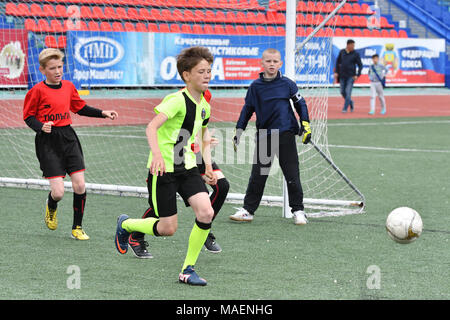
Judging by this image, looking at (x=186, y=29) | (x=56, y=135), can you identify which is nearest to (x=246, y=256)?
(x=56, y=135)

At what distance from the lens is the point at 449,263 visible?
5855 millimetres

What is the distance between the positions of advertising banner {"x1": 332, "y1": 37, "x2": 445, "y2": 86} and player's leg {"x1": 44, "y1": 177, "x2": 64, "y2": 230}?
24.0 meters

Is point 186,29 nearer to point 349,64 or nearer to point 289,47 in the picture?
point 349,64

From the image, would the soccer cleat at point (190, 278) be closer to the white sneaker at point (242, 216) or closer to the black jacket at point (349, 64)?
the white sneaker at point (242, 216)

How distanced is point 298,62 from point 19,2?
472 centimetres

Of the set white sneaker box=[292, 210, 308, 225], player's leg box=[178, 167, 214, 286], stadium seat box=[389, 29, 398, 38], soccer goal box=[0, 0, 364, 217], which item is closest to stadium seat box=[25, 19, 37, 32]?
soccer goal box=[0, 0, 364, 217]

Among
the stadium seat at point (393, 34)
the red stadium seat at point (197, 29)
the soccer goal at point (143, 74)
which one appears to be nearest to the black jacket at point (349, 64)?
the soccer goal at point (143, 74)

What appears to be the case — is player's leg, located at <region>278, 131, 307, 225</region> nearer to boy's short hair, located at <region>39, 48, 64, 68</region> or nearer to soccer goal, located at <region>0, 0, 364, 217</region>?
soccer goal, located at <region>0, 0, 364, 217</region>

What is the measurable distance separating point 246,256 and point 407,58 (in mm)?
26080

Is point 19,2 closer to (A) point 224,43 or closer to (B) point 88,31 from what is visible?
(B) point 88,31

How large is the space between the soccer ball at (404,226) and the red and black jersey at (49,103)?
116 inches

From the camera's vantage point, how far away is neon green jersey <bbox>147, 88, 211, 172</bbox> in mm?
5348

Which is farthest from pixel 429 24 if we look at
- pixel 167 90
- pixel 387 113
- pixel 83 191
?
pixel 83 191

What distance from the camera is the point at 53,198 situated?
6840 mm
